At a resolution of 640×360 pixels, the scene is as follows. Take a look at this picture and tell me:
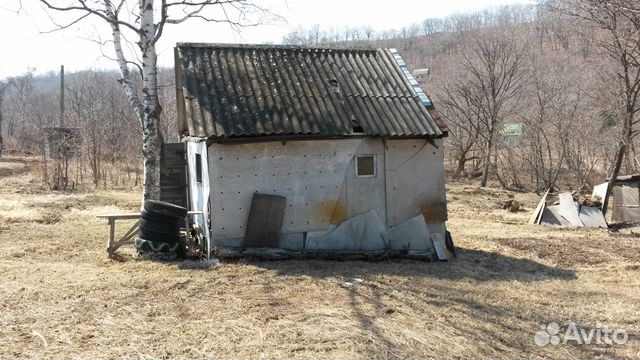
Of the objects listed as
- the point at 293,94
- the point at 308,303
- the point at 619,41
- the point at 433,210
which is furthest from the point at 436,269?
the point at 619,41

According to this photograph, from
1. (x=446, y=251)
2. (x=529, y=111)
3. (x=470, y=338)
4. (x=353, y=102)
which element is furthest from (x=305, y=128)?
(x=529, y=111)

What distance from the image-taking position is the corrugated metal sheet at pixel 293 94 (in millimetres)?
10023

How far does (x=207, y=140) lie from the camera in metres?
9.51

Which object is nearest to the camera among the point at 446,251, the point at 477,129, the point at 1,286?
the point at 1,286

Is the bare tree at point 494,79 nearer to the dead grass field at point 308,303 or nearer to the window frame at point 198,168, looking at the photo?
the dead grass field at point 308,303

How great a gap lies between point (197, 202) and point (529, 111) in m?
23.8

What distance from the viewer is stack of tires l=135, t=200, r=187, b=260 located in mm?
9492

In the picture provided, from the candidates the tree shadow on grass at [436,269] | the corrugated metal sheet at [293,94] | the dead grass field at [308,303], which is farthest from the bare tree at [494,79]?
the tree shadow on grass at [436,269]

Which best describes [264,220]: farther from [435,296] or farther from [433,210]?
[435,296]

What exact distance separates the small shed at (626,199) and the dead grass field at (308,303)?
15.1ft

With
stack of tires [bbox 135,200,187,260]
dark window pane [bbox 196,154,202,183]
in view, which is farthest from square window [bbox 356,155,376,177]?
stack of tires [bbox 135,200,187,260]

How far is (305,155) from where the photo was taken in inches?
404

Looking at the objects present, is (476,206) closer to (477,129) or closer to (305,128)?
(477,129)

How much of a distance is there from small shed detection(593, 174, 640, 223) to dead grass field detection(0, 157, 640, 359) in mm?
4611
